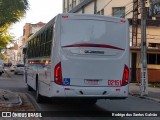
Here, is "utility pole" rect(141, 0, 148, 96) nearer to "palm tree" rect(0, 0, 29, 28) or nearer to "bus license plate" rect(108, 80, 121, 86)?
"bus license plate" rect(108, 80, 121, 86)

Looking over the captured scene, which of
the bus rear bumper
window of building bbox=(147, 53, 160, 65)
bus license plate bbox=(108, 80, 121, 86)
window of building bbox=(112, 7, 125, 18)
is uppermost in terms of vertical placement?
window of building bbox=(112, 7, 125, 18)

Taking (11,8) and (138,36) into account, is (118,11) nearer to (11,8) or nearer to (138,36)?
(138,36)

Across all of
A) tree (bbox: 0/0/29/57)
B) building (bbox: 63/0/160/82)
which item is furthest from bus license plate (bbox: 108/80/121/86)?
building (bbox: 63/0/160/82)

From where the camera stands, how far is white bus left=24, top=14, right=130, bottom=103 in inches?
514

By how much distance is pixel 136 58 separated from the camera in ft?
125

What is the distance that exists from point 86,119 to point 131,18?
27.5 meters

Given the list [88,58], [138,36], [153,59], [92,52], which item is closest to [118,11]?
[138,36]

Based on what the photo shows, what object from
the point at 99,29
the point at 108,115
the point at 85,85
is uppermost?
the point at 99,29

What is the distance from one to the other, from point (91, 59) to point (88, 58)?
0.11 meters

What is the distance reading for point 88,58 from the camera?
13180 millimetres

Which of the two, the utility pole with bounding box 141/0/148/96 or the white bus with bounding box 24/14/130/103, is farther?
the utility pole with bounding box 141/0/148/96

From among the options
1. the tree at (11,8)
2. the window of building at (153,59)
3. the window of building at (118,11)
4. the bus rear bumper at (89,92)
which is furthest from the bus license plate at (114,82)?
the window of building at (118,11)

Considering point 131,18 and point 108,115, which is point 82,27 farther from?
point 131,18

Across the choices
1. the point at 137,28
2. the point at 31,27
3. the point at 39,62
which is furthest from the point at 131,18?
the point at 31,27
